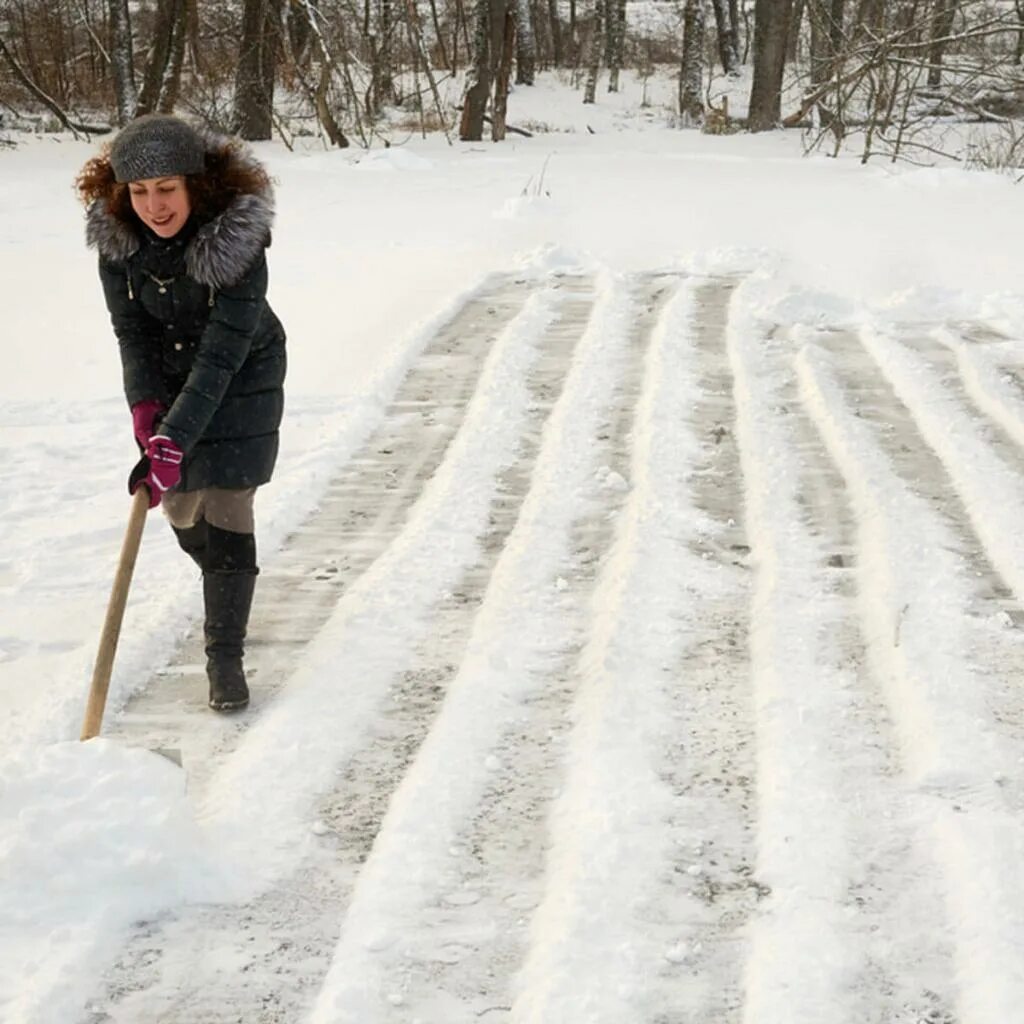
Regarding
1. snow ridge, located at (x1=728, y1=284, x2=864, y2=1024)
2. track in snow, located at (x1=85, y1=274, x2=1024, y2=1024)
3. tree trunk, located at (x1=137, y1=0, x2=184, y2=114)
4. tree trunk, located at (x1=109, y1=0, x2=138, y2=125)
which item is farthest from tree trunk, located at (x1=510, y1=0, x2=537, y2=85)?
snow ridge, located at (x1=728, y1=284, x2=864, y2=1024)

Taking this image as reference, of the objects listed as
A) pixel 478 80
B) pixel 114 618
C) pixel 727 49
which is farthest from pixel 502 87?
pixel 114 618

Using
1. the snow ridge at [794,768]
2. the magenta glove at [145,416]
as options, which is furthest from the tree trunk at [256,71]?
the magenta glove at [145,416]

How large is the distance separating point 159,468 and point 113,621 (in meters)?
0.38

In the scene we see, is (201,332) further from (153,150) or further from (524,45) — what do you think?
(524,45)

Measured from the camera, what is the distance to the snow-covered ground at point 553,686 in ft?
7.82

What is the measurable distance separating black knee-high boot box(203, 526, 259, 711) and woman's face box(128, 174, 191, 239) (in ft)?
2.58

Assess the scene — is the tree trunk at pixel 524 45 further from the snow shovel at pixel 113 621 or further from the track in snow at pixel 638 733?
the snow shovel at pixel 113 621

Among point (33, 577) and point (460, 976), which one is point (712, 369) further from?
point (460, 976)

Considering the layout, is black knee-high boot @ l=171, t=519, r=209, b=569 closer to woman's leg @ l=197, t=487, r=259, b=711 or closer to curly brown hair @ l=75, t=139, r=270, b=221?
woman's leg @ l=197, t=487, r=259, b=711

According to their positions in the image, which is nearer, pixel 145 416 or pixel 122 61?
pixel 145 416

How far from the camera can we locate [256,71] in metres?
17.2

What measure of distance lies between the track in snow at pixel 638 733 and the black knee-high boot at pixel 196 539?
11.9 inches

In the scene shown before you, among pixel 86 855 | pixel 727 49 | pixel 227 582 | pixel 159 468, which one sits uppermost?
pixel 727 49

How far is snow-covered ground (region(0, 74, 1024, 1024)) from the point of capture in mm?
2383
